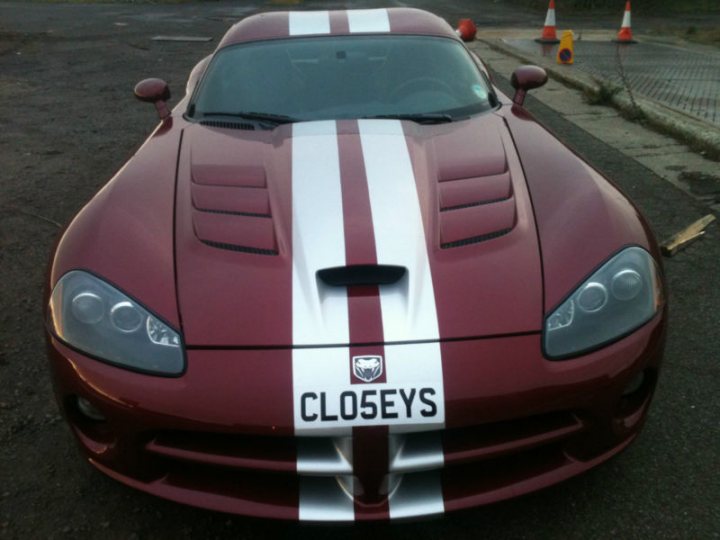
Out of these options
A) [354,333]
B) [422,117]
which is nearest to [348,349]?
[354,333]

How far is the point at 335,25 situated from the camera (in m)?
3.74

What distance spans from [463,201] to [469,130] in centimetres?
67

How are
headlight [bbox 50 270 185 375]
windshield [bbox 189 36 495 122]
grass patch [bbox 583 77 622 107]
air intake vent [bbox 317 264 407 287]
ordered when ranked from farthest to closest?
grass patch [bbox 583 77 622 107], windshield [bbox 189 36 495 122], air intake vent [bbox 317 264 407 287], headlight [bbox 50 270 185 375]

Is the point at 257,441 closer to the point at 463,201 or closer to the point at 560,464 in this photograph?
the point at 560,464

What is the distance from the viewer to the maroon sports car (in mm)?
1902

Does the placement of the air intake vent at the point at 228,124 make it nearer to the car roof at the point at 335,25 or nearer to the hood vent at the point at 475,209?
the car roof at the point at 335,25

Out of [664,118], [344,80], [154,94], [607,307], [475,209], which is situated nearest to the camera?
[607,307]

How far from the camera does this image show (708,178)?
5207 mm

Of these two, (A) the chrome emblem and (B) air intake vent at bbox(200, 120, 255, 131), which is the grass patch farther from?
(A) the chrome emblem

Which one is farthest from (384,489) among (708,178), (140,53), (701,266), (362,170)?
(140,53)

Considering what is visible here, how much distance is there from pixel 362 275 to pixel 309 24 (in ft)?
6.73

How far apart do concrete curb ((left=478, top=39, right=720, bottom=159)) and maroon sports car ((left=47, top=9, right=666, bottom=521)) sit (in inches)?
145

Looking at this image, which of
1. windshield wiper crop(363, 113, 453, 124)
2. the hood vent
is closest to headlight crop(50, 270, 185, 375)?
the hood vent

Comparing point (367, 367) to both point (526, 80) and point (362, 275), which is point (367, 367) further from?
point (526, 80)
